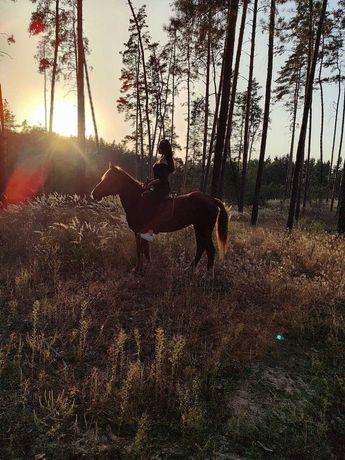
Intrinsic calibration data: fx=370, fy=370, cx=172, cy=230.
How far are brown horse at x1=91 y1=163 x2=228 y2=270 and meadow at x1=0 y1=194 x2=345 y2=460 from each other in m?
0.82

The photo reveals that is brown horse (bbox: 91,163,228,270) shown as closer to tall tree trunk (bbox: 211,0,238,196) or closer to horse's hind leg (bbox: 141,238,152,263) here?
horse's hind leg (bbox: 141,238,152,263)

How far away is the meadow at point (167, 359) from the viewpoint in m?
3.45

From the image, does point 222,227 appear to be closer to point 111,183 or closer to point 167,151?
point 167,151

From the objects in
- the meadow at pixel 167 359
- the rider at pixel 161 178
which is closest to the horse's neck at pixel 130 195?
the rider at pixel 161 178

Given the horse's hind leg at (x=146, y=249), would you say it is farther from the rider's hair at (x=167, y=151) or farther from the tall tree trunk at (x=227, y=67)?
the tall tree trunk at (x=227, y=67)

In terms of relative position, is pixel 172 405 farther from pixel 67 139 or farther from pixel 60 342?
pixel 67 139

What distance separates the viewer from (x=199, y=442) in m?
3.44

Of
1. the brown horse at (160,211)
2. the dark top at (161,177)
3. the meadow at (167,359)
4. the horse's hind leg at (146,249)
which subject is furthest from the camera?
the horse's hind leg at (146,249)

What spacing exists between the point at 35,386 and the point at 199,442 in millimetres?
1832

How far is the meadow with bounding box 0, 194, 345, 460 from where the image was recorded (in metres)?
3.45

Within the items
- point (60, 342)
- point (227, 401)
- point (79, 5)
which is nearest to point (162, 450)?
point (227, 401)

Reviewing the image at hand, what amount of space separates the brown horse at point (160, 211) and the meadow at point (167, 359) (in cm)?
82

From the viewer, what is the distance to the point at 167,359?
4668 mm

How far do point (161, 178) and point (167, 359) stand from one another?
148 inches
